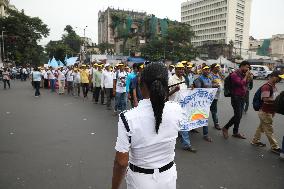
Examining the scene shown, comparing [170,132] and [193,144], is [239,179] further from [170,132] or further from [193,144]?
[170,132]

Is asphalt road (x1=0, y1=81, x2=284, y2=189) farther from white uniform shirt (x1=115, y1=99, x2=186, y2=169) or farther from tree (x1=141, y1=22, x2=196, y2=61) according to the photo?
tree (x1=141, y1=22, x2=196, y2=61)

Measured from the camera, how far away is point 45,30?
63.1 meters

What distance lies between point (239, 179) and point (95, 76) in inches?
393

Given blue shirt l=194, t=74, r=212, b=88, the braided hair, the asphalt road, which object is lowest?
the asphalt road

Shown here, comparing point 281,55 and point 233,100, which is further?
point 281,55

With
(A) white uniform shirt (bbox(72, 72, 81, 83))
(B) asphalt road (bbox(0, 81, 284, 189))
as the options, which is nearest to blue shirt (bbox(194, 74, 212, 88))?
(B) asphalt road (bbox(0, 81, 284, 189))

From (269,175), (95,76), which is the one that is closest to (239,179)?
(269,175)

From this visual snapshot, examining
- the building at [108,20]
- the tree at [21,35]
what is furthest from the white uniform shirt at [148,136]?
the building at [108,20]

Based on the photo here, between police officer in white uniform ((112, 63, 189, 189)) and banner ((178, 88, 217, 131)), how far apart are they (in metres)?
4.37

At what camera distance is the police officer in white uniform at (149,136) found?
2064mm

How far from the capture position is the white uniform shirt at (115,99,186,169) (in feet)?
6.75

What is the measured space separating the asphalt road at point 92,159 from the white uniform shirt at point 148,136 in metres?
2.61

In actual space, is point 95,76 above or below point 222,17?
below

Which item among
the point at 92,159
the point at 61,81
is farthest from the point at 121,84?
the point at 61,81
